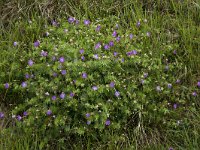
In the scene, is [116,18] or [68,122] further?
[116,18]

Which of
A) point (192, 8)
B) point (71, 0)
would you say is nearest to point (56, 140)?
point (71, 0)

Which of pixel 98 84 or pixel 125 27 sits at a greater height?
pixel 125 27

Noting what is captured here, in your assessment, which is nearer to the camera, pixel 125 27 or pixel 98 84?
pixel 98 84

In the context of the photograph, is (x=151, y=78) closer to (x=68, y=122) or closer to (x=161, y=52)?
(x=161, y=52)
